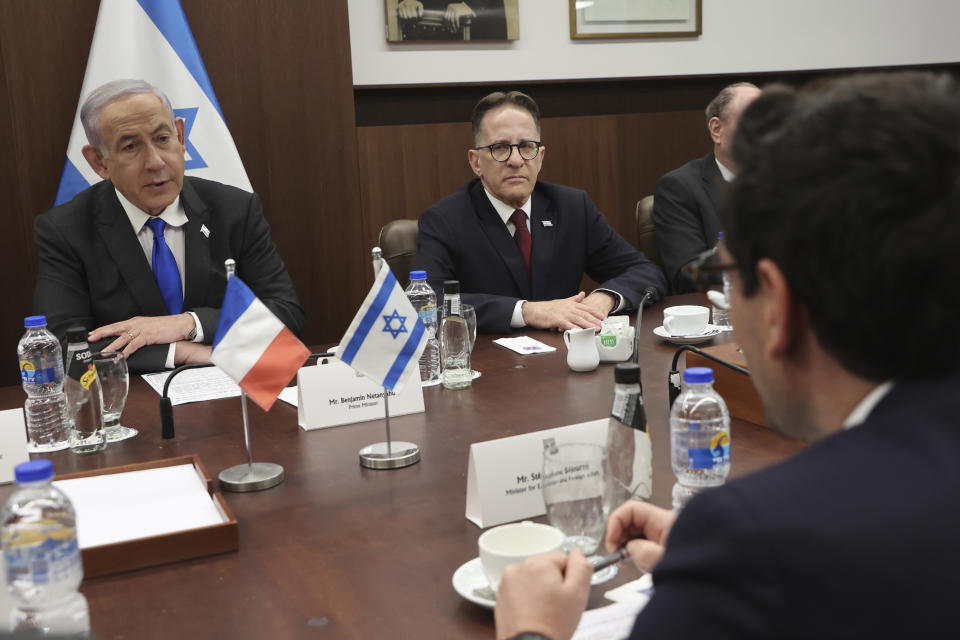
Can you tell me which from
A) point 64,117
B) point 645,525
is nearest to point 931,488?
point 645,525

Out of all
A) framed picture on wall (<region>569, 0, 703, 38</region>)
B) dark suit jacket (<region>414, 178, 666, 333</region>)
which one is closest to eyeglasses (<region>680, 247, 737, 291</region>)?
dark suit jacket (<region>414, 178, 666, 333</region>)

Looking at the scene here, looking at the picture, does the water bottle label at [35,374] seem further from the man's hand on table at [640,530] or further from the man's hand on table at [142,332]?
the man's hand on table at [640,530]

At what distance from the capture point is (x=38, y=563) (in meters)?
1.11

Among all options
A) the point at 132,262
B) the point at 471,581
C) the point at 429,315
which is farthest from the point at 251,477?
the point at 132,262

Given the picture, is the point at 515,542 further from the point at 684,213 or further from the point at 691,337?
the point at 684,213

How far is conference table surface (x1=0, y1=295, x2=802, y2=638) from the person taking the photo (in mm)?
1215

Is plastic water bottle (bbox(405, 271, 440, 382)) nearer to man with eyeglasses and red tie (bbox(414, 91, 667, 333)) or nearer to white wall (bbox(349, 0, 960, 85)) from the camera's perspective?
man with eyeglasses and red tie (bbox(414, 91, 667, 333))

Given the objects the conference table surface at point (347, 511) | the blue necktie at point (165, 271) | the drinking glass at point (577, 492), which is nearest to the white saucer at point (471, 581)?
the conference table surface at point (347, 511)

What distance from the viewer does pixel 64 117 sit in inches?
150

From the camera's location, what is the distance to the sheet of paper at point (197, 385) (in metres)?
2.31

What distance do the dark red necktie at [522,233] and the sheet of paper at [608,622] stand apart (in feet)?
8.10

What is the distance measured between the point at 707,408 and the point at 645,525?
408 millimetres

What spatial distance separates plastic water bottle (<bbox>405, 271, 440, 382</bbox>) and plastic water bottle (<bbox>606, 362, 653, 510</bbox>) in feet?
2.70

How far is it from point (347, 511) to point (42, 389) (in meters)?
0.99
